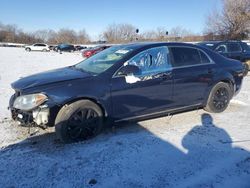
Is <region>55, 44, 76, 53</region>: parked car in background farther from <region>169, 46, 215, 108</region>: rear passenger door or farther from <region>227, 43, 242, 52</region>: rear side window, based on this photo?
<region>169, 46, 215, 108</region>: rear passenger door

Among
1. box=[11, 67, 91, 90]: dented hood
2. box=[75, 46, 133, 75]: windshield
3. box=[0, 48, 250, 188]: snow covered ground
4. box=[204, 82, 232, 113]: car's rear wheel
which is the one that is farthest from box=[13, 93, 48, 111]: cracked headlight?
box=[204, 82, 232, 113]: car's rear wheel

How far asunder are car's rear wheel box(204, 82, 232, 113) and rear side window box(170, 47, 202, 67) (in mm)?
785

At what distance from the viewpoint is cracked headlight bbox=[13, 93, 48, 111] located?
14.2 ft

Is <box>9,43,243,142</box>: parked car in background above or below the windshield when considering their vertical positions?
below

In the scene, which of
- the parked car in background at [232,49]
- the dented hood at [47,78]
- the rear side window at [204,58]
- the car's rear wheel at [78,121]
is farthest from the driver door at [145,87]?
the parked car in background at [232,49]

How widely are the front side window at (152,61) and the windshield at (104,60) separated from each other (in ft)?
0.84

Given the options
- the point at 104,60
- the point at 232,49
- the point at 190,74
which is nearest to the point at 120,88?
the point at 104,60

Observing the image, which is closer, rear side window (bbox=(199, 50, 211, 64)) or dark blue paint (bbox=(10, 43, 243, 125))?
dark blue paint (bbox=(10, 43, 243, 125))

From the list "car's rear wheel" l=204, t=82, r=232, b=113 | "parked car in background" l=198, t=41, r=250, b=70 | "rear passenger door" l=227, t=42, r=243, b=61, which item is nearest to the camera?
"car's rear wheel" l=204, t=82, r=232, b=113

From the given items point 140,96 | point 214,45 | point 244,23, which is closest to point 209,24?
point 244,23

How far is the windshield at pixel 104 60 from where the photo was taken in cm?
498

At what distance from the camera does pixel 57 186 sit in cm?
336

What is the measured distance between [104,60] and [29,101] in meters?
1.64

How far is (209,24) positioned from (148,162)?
44.1 metres
